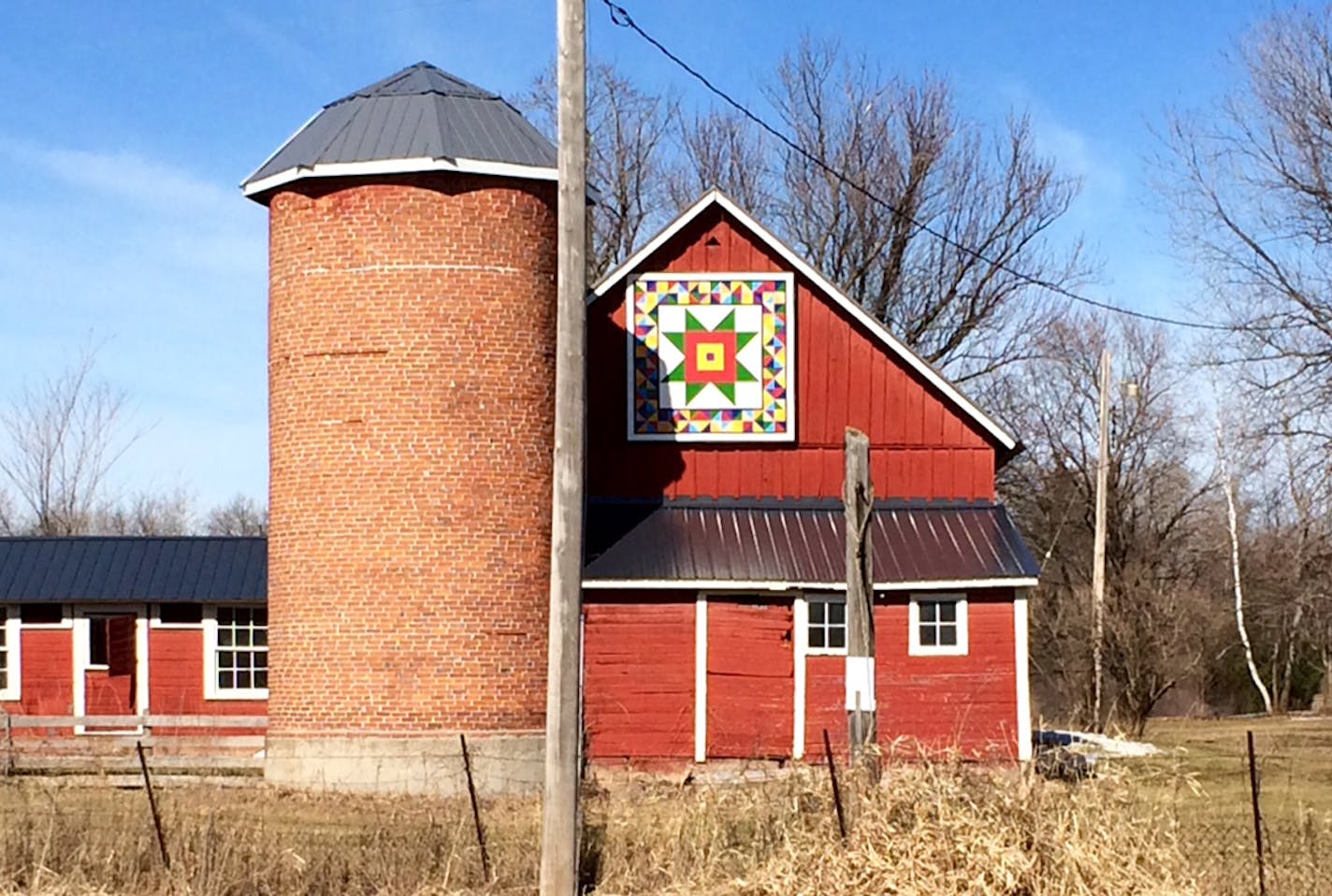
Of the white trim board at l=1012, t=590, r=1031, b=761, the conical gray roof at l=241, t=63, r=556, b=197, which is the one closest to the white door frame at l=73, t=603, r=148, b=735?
the conical gray roof at l=241, t=63, r=556, b=197

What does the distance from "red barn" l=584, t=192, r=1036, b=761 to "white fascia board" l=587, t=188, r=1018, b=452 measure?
34mm

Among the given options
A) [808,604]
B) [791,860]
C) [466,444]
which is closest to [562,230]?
[791,860]

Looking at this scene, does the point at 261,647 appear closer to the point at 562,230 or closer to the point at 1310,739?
the point at 562,230

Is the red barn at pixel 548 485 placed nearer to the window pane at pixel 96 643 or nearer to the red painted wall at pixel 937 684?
the red painted wall at pixel 937 684

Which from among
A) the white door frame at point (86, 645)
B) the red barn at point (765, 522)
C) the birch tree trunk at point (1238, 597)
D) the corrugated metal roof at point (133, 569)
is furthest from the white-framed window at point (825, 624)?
the birch tree trunk at point (1238, 597)

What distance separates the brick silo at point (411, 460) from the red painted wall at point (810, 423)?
1841 mm

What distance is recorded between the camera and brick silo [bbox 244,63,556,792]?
21906mm

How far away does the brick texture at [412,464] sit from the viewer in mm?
21953

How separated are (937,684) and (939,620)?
81cm

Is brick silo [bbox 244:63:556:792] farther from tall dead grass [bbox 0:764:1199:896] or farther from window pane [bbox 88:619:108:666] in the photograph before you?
tall dead grass [bbox 0:764:1199:896]

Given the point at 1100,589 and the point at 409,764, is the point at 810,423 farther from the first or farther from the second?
the point at 1100,589

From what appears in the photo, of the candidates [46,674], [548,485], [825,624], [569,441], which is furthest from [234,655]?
[569,441]

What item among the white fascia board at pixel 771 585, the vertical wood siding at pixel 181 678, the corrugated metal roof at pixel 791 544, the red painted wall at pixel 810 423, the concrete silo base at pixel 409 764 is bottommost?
the concrete silo base at pixel 409 764

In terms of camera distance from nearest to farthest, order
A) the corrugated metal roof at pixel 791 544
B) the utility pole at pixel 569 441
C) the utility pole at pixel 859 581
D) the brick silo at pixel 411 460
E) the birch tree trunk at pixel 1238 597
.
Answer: the utility pole at pixel 569 441 < the utility pole at pixel 859 581 < the brick silo at pixel 411 460 < the corrugated metal roof at pixel 791 544 < the birch tree trunk at pixel 1238 597
